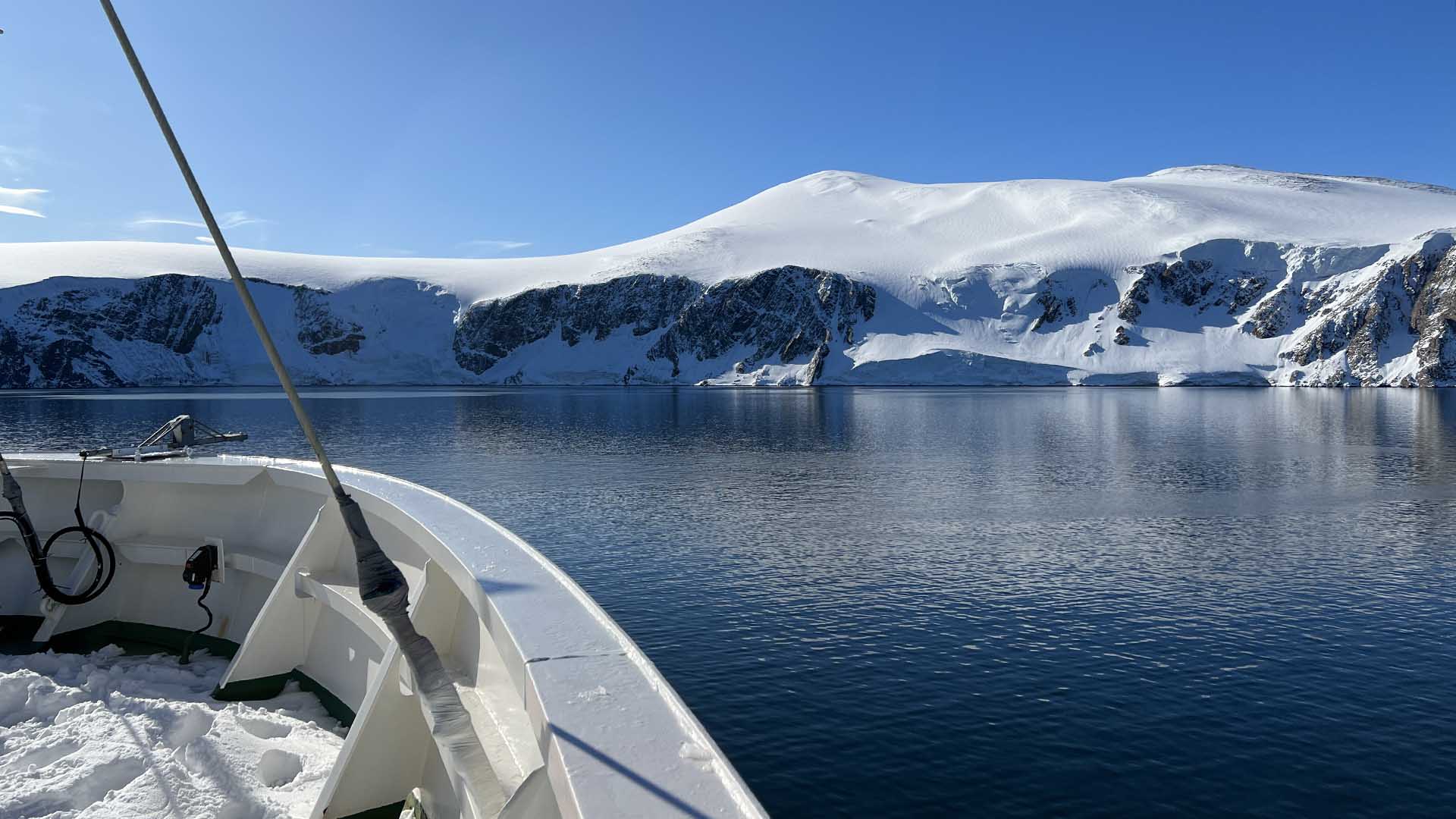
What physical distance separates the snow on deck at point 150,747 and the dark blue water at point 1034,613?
4.89 m

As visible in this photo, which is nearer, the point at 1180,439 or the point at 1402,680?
the point at 1402,680

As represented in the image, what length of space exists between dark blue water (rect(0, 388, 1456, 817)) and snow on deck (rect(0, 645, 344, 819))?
16.0 feet

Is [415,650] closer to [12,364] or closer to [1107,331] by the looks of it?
[1107,331]

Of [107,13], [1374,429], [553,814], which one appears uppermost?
[107,13]

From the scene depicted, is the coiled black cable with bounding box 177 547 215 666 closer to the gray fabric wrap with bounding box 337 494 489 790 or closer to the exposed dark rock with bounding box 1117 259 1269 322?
the gray fabric wrap with bounding box 337 494 489 790

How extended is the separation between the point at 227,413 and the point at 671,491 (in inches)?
2825

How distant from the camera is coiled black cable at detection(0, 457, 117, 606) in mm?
10852

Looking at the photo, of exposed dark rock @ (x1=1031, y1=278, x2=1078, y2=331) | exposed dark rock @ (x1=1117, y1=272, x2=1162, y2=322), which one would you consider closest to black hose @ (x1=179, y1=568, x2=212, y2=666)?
exposed dark rock @ (x1=1031, y1=278, x2=1078, y2=331)

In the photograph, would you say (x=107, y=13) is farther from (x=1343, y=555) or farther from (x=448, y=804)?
(x=1343, y=555)

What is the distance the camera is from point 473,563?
6855mm

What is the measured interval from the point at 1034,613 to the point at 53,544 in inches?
612

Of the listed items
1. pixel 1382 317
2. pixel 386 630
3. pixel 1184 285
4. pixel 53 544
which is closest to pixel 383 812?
pixel 386 630

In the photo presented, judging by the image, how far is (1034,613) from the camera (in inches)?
687

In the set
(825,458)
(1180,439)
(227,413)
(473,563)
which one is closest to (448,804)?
(473,563)
